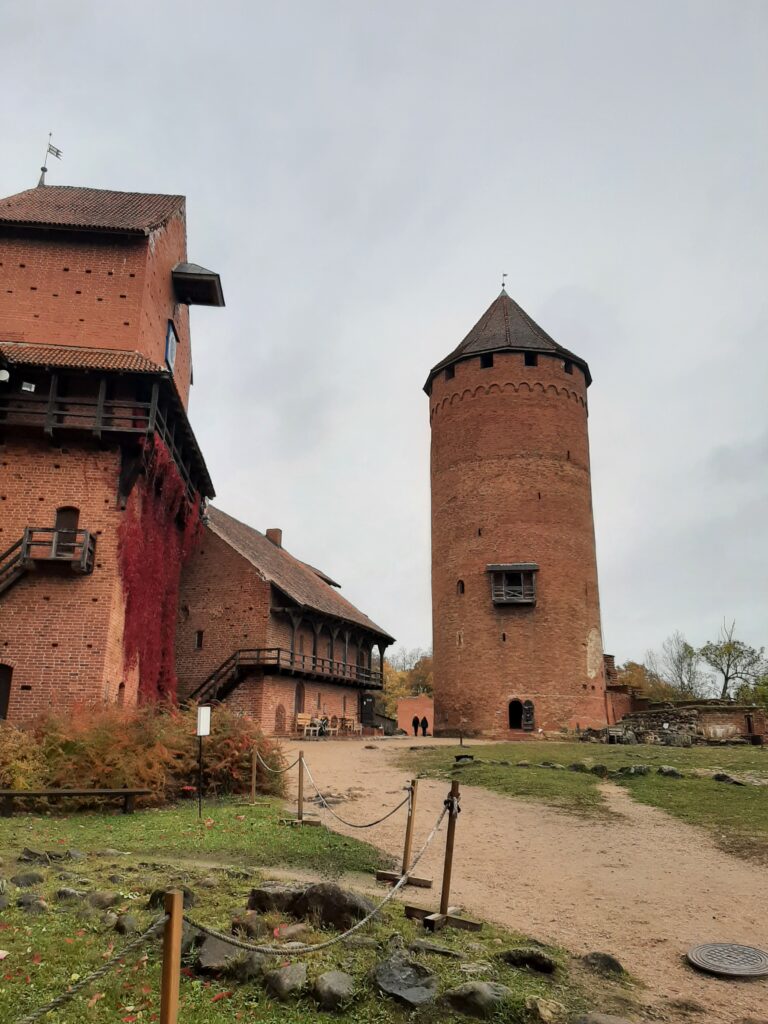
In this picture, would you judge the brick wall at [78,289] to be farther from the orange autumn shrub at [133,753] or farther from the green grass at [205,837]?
the green grass at [205,837]

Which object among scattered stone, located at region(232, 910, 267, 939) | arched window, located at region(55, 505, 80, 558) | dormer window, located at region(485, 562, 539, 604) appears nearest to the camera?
scattered stone, located at region(232, 910, 267, 939)

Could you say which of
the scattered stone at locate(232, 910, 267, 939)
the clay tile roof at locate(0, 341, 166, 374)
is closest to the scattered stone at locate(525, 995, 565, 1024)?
the scattered stone at locate(232, 910, 267, 939)

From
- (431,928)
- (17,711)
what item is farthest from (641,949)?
(17,711)

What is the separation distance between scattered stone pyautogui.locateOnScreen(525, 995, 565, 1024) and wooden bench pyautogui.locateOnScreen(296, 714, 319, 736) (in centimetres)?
2624

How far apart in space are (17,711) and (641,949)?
15478 millimetres

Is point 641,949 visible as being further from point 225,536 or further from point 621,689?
point 621,689

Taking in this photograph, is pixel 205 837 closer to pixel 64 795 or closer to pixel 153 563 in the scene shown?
pixel 64 795

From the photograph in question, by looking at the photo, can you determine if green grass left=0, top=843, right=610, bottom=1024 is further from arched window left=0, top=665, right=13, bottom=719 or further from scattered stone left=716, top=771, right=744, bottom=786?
arched window left=0, top=665, right=13, bottom=719

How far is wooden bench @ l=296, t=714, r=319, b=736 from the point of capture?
101ft

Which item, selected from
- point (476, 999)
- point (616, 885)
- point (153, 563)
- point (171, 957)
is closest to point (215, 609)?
point (153, 563)

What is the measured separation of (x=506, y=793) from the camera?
52.6 feet

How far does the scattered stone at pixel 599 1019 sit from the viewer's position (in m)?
4.99

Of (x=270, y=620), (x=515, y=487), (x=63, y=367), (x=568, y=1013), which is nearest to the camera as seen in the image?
(x=568, y=1013)

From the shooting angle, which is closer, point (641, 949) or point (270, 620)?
point (641, 949)
